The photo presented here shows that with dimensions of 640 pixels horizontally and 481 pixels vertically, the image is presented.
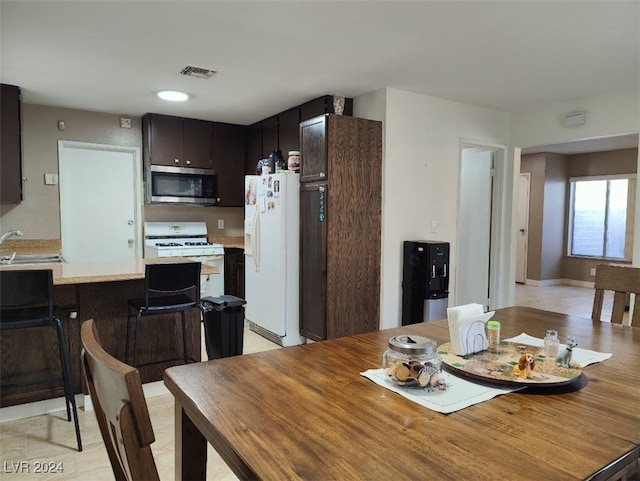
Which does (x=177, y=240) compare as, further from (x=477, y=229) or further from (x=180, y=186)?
(x=477, y=229)

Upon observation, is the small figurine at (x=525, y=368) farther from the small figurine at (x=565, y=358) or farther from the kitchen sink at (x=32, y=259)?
the kitchen sink at (x=32, y=259)

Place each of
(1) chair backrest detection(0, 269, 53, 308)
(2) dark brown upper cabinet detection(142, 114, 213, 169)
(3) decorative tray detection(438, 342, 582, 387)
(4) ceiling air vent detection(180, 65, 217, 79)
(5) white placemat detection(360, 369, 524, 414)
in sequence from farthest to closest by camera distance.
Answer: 1. (2) dark brown upper cabinet detection(142, 114, 213, 169)
2. (4) ceiling air vent detection(180, 65, 217, 79)
3. (1) chair backrest detection(0, 269, 53, 308)
4. (3) decorative tray detection(438, 342, 582, 387)
5. (5) white placemat detection(360, 369, 524, 414)

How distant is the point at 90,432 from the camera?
7.87ft

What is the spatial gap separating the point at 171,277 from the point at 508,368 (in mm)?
2054

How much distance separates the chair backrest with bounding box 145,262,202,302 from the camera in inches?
102

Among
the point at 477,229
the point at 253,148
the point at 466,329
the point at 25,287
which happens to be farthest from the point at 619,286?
the point at 253,148

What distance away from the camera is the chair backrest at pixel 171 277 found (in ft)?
8.48

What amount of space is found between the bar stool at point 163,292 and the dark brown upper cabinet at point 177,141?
259cm

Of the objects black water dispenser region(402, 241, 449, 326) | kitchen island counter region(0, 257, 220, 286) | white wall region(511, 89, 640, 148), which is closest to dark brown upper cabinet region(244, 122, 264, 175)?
black water dispenser region(402, 241, 449, 326)

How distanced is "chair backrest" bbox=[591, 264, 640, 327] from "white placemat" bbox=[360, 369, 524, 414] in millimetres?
1080

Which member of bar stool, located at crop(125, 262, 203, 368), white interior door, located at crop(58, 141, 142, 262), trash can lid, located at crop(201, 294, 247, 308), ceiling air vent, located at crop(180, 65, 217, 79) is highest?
ceiling air vent, located at crop(180, 65, 217, 79)

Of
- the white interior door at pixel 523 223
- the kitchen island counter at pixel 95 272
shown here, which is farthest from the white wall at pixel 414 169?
the white interior door at pixel 523 223

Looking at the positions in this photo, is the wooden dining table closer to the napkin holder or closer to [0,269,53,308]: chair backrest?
the napkin holder

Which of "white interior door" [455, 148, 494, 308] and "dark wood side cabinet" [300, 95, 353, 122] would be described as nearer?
"dark wood side cabinet" [300, 95, 353, 122]
